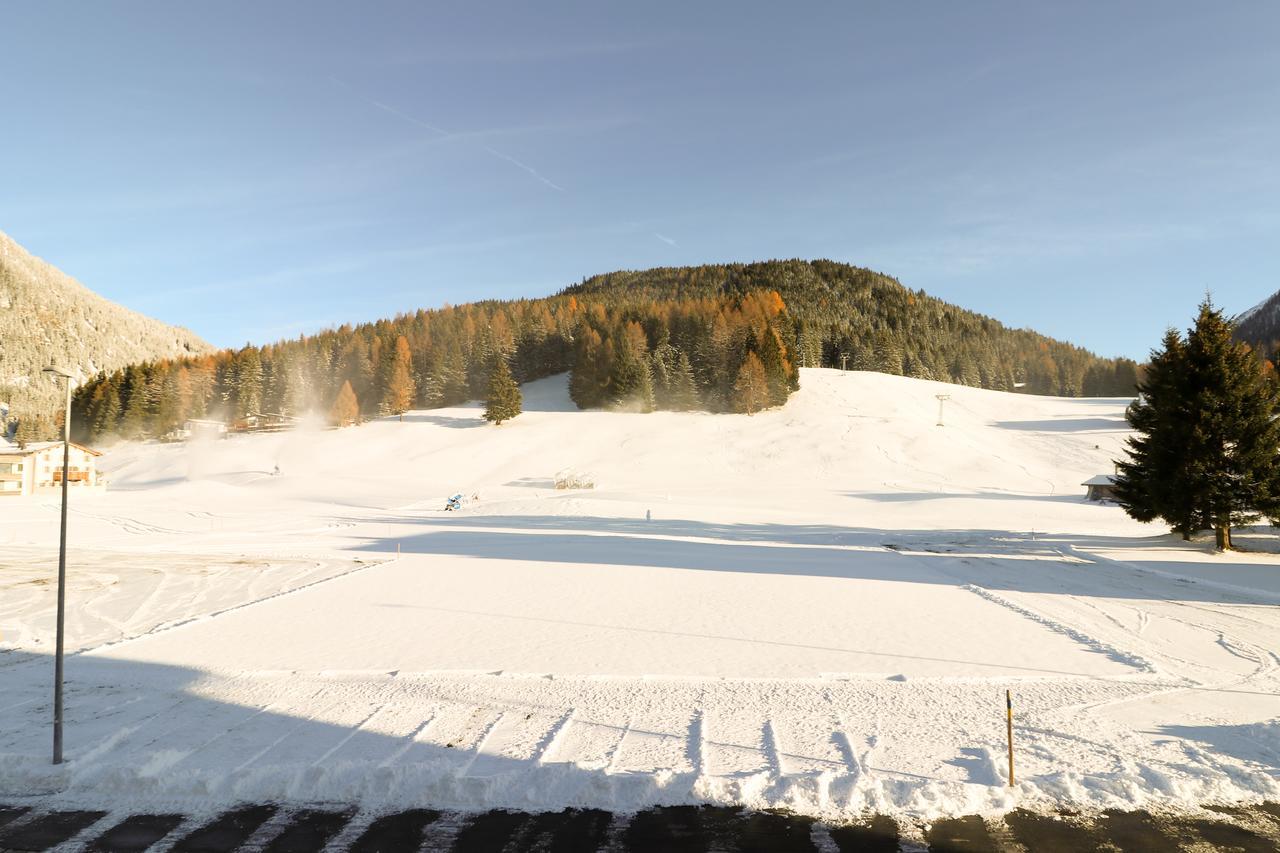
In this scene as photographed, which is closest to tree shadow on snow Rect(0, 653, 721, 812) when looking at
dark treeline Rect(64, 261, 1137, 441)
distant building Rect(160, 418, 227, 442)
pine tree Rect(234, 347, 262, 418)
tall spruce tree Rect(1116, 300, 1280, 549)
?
tall spruce tree Rect(1116, 300, 1280, 549)

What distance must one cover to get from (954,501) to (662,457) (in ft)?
96.6

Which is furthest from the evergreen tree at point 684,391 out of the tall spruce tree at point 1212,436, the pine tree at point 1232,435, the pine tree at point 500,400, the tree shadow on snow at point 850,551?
the pine tree at point 1232,435

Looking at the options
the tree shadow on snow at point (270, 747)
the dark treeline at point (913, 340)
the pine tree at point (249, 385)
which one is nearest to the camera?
the tree shadow on snow at point (270, 747)

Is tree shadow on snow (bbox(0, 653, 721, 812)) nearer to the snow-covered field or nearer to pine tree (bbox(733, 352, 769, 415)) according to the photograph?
the snow-covered field

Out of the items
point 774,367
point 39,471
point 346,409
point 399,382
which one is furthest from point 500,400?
point 39,471

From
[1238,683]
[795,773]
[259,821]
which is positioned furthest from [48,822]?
[1238,683]

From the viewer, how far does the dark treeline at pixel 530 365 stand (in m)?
87.8

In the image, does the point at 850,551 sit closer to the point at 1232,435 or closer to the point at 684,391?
the point at 1232,435

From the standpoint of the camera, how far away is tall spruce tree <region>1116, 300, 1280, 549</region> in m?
25.7

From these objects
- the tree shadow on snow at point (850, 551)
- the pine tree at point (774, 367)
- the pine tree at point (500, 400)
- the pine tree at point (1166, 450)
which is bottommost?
the tree shadow on snow at point (850, 551)

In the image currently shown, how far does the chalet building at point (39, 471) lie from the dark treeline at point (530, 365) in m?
20.5

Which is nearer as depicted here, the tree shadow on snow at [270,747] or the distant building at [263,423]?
the tree shadow on snow at [270,747]

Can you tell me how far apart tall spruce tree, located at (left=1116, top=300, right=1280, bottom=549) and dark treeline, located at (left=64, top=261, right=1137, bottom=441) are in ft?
180

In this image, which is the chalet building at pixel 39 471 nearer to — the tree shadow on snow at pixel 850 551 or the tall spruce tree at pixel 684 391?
the tree shadow on snow at pixel 850 551
